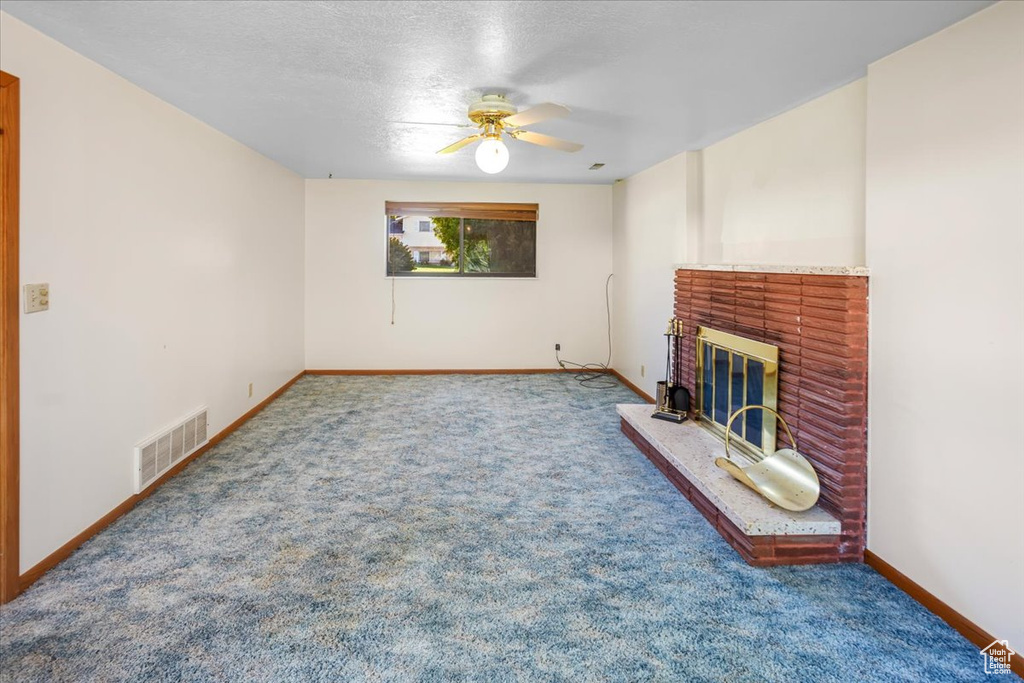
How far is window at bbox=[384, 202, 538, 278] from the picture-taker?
655 centimetres

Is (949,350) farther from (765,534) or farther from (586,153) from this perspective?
(586,153)

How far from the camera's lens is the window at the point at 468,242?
6.55 m

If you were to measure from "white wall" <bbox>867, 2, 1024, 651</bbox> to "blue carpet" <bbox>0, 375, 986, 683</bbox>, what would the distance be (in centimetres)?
28

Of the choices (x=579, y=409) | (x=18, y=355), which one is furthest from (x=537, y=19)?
(x=579, y=409)

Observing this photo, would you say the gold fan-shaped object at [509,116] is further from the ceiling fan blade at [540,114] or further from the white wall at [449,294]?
the white wall at [449,294]

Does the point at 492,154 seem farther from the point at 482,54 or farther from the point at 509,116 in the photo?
the point at 482,54

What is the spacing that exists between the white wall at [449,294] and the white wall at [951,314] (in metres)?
4.30

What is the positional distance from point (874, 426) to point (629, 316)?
3.73 m

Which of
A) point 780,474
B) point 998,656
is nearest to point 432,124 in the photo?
point 780,474

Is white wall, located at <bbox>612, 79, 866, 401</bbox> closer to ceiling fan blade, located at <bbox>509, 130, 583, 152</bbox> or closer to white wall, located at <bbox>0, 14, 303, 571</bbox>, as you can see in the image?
ceiling fan blade, located at <bbox>509, 130, 583, 152</bbox>

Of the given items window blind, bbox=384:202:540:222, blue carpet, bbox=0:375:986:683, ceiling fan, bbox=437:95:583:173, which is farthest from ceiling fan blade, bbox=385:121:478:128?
window blind, bbox=384:202:540:222

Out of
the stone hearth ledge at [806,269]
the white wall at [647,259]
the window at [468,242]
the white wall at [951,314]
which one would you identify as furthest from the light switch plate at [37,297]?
the window at [468,242]

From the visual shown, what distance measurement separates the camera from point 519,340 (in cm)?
Answer: 675

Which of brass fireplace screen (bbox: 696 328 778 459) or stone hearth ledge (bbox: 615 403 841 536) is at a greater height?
brass fireplace screen (bbox: 696 328 778 459)
